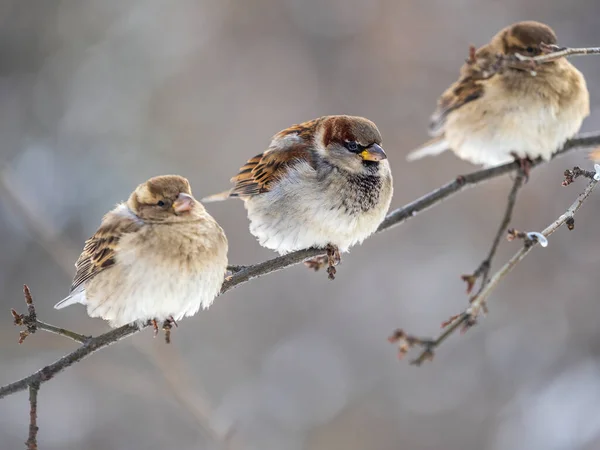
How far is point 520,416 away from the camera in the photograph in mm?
6750

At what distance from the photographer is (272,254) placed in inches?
293

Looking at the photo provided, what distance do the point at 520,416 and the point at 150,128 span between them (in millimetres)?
5166

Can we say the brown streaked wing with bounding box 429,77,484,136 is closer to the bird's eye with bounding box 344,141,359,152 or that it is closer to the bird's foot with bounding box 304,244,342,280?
the bird's eye with bounding box 344,141,359,152

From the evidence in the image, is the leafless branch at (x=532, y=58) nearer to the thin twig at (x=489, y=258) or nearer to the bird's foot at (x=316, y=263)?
the thin twig at (x=489, y=258)

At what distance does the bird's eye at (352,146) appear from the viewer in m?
3.14

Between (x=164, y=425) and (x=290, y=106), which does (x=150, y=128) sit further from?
(x=164, y=425)

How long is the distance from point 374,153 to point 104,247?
124 cm

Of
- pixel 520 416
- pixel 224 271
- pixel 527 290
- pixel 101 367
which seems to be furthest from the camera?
pixel 527 290

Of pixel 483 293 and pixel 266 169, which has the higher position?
pixel 266 169

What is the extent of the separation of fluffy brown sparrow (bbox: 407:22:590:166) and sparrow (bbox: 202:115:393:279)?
0.99 metres

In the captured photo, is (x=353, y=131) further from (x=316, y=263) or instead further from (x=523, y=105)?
→ (x=523, y=105)

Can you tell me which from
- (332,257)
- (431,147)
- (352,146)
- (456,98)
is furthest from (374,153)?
(431,147)

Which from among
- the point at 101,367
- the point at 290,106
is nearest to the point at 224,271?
the point at 101,367

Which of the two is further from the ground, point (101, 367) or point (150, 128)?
point (150, 128)
